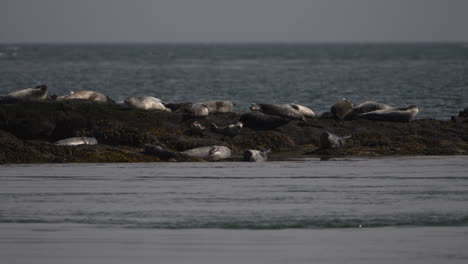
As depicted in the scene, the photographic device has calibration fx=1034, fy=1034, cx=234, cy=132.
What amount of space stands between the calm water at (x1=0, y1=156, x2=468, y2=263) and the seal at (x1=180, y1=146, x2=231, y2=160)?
644 millimetres

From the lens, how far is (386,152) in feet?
60.0

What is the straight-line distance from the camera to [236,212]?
39.1ft

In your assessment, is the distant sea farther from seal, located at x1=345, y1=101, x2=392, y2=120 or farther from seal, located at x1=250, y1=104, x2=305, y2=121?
seal, located at x1=345, y1=101, x2=392, y2=120

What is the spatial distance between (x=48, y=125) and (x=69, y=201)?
5824mm

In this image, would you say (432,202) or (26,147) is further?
(26,147)

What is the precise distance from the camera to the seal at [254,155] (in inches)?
679

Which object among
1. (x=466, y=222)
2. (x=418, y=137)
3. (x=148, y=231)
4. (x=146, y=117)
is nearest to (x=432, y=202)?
(x=466, y=222)

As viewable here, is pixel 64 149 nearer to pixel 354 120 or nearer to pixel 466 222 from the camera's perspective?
pixel 354 120

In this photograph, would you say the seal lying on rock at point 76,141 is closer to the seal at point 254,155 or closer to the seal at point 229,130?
the seal at point 229,130

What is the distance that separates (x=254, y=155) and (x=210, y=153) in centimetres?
75

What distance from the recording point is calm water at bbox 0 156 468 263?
974cm

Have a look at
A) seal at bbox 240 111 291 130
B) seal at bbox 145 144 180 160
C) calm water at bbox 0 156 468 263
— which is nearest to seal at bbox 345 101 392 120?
seal at bbox 240 111 291 130

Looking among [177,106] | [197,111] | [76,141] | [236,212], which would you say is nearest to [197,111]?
[197,111]

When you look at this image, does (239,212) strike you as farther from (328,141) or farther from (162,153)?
(328,141)
